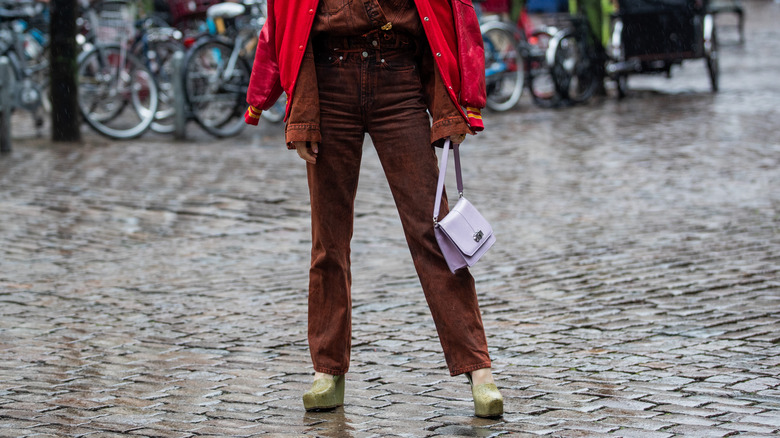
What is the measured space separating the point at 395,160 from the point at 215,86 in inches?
322

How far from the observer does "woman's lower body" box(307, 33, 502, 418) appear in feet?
11.5

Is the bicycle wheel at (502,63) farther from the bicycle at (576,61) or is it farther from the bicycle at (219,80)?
the bicycle at (219,80)

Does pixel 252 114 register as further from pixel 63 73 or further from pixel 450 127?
pixel 63 73

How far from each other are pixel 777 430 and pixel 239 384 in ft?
5.97

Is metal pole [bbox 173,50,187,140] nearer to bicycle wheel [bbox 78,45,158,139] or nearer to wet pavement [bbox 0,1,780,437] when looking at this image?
bicycle wheel [bbox 78,45,158,139]

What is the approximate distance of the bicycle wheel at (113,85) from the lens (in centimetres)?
1148

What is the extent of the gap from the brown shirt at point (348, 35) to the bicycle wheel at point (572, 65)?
32.4ft

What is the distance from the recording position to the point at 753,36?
23.3 metres

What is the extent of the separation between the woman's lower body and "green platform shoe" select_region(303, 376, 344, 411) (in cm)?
39

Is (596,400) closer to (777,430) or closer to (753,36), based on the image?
(777,430)

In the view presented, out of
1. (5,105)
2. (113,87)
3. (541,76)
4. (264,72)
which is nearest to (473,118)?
(264,72)

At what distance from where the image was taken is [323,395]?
366cm

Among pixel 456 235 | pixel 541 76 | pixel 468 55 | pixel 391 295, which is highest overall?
pixel 468 55

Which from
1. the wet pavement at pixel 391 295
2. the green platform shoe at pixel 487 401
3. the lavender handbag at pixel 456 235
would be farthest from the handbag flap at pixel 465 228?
the wet pavement at pixel 391 295
